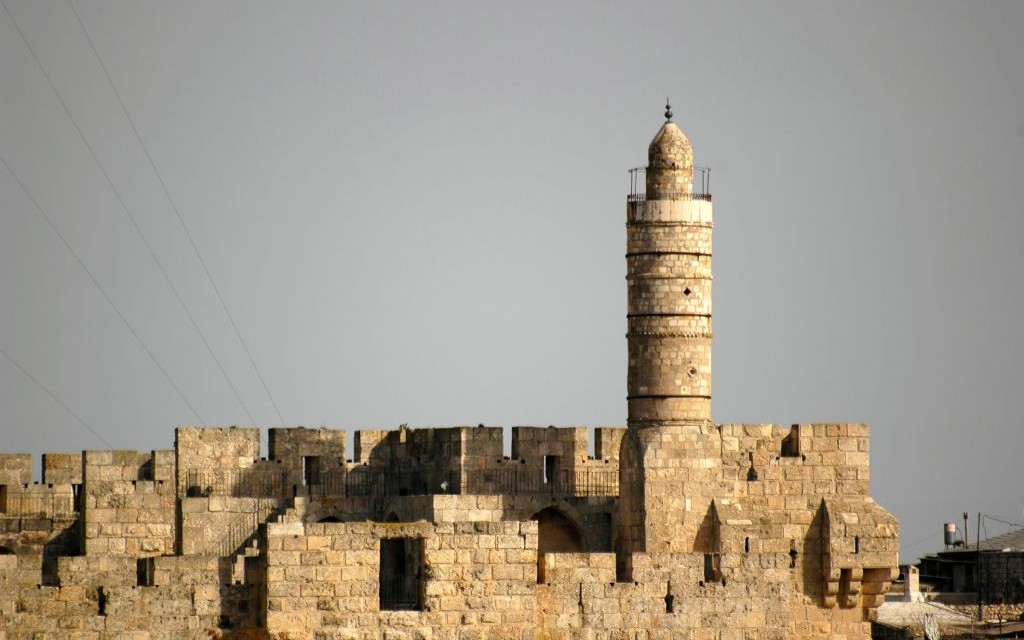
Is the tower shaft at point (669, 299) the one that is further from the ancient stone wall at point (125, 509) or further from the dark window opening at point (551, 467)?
the ancient stone wall at point (125, 509)

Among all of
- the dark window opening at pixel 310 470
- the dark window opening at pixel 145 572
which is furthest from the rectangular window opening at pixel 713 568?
the dark window opening at pixel 310 470

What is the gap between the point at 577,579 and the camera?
139 ft

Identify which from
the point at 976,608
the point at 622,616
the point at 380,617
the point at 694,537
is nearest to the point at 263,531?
the point at 380,617

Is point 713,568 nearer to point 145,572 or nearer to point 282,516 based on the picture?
point 145,572

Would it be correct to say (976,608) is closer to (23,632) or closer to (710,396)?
(710,396)

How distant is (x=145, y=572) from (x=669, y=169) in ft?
41.7

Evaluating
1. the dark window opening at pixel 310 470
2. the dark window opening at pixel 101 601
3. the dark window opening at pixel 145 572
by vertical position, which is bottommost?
the dark window opening at pixel 101 601

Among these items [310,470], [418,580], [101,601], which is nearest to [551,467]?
[310,470]

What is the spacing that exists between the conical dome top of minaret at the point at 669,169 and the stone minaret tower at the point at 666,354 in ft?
0.05

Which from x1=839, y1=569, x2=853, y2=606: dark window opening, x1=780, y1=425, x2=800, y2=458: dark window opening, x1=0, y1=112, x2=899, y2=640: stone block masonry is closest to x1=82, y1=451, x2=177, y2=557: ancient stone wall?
Answer: x1=0, y1=112, x2=899, y2=640: stone block masonry

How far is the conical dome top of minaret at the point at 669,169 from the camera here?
49844mm

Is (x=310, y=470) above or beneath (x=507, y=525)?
above

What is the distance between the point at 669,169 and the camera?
164 feet

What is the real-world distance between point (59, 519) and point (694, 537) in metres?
11.2
